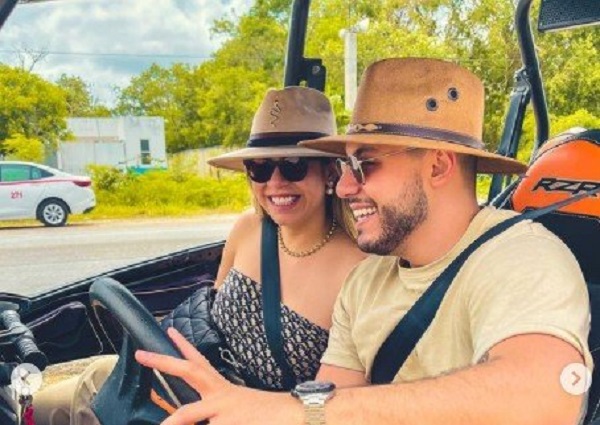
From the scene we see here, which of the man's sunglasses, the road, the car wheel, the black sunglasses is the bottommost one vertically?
the road

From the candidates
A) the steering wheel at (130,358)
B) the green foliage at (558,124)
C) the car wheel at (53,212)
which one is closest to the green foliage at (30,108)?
the car wheel at (53,212)

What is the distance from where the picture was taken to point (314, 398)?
116 cm

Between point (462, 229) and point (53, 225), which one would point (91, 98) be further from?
point (462, 229)

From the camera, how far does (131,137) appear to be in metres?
28.5

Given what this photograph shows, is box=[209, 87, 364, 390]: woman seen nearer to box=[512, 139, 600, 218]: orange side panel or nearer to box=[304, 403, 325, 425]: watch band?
box=[512, 139, 600, 218]: orange side panel

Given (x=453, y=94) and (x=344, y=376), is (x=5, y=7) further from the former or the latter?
(x=344, y=376)

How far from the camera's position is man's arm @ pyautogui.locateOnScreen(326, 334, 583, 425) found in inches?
45.4

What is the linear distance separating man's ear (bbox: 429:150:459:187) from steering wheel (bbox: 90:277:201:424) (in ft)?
1.98

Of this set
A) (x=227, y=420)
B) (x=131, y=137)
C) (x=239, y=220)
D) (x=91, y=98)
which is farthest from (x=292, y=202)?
(x=91, y=98)

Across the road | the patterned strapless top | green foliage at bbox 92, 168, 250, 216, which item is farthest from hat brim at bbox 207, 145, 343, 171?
green foliage at bbox 92, 168, 250, 216

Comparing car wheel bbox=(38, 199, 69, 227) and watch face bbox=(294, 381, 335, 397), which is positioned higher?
watch face bbox=(294, 381, 335, 397)

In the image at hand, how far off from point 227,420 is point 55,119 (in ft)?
67.0

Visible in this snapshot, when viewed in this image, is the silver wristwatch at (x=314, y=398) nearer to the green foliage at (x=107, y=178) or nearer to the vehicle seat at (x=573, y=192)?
the vehicle seat at (x=573, y=192)

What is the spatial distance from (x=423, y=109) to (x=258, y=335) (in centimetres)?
83
